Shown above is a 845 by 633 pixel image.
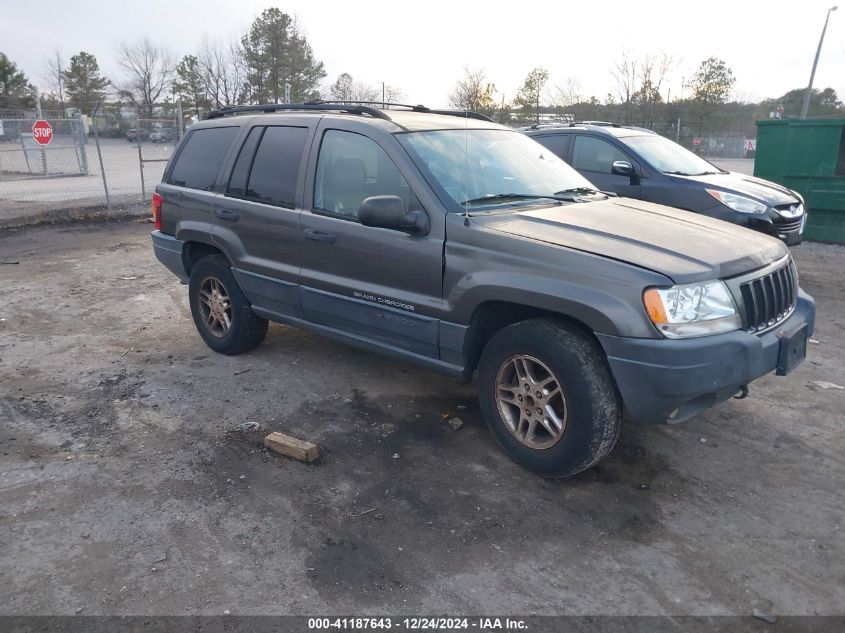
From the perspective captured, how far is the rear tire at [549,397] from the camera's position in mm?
3406

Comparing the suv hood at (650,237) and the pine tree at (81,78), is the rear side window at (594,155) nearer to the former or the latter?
the suv hood at (650,237)

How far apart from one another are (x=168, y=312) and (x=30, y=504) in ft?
12.3

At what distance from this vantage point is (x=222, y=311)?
18.2 feet

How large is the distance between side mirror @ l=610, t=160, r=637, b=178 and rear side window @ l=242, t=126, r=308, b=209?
4273 mm

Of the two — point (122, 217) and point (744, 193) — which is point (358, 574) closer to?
point (744, 193)

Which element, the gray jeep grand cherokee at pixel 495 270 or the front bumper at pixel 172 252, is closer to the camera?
the gray jeep grand cherokee at pixel 495 270

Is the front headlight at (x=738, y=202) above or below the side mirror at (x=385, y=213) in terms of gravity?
below

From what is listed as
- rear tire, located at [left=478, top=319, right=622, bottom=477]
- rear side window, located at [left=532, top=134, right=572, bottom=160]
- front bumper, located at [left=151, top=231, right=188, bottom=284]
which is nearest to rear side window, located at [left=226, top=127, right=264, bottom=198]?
front bumper, located at [left=151, top=231, right=188, bottom=284]

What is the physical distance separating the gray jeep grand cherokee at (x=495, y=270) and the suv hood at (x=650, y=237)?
1cm

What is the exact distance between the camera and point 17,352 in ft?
18.9

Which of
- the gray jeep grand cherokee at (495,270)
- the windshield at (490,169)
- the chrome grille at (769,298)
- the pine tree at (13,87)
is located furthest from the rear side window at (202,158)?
the pine tree at (13,87)

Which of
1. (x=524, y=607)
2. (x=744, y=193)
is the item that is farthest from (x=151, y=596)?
(x=744, y=193)

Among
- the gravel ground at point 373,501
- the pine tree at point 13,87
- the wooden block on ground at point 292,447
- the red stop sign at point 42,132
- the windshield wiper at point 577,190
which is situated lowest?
the gravel ground at point 373,501

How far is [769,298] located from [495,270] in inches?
58.8
